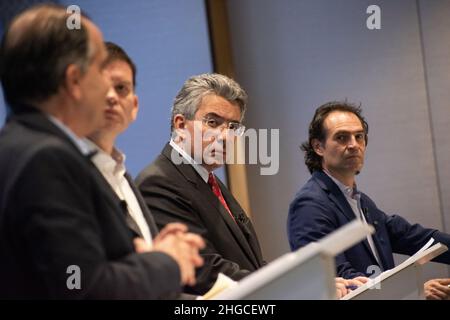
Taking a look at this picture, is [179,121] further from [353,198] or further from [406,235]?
[406,235]

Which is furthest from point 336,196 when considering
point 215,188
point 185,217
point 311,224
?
point 185,217

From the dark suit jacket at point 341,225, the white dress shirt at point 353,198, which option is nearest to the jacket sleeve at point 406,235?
the dark suit jacket at point 341,225

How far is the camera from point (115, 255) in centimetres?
137

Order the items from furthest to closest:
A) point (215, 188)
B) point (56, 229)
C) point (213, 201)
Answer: point (215, 188) < point (213, 201) < point (56, 229)

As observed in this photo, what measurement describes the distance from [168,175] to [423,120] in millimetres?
2290

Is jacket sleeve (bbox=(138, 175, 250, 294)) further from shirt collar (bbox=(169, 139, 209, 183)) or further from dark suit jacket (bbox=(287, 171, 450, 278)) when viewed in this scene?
dark suit jacket (bbox=(287, 171, 450, 278))

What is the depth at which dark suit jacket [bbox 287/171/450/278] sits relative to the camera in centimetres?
302

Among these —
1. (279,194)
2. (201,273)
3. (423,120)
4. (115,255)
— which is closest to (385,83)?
(423,120)

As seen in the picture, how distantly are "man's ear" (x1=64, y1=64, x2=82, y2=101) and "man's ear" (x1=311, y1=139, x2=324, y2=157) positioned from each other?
7.39 ft

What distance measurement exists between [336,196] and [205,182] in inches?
33.6

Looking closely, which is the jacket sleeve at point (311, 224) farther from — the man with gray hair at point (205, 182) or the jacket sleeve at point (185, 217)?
the jacket sleeve at point (185, 217)

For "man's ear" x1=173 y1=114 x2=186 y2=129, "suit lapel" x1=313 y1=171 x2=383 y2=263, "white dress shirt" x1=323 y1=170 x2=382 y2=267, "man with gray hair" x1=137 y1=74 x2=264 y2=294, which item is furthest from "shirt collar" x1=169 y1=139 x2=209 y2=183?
"white dress shirt" x1=323 y1=170 x2=382 y2=267

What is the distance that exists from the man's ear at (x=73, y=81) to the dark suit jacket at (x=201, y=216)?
1053mm

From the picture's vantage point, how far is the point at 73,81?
1.36 metres
